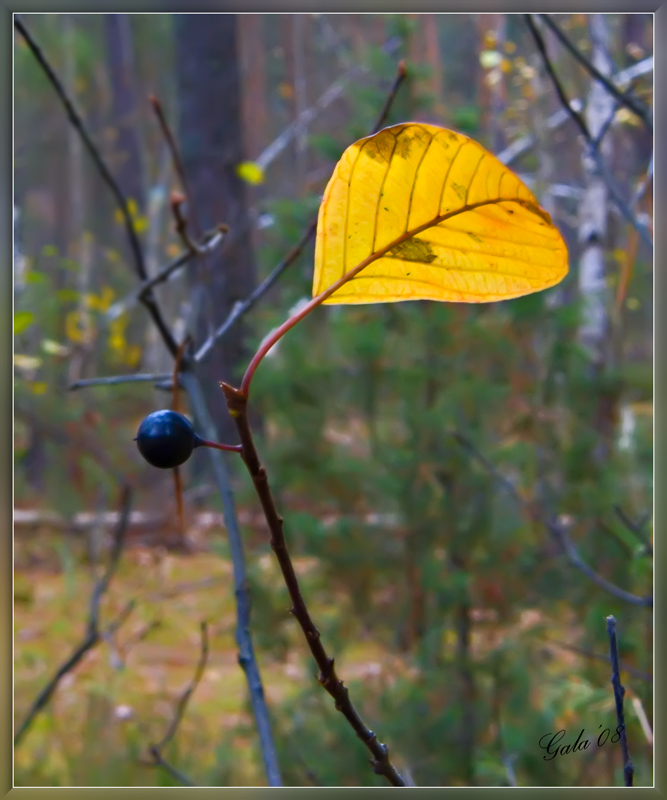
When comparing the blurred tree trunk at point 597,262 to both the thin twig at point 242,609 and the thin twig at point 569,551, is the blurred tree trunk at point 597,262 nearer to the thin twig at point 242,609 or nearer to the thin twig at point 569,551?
the thin twig at point 569,551

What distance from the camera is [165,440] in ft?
0.95

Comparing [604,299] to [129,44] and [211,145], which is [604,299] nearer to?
[211,145]

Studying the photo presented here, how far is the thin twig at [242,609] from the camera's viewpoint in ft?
1.63

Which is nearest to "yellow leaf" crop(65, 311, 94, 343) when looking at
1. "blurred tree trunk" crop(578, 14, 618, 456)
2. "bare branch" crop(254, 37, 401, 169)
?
"bare branch" crop(254, 37, 401, 169)

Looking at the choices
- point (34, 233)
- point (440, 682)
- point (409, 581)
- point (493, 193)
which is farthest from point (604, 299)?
point (34, 233)

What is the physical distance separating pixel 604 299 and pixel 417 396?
890mm

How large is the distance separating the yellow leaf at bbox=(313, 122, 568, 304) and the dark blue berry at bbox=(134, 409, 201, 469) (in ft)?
0.27

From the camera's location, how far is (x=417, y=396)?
1.92 metres

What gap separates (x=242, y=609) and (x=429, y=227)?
0.37 meters

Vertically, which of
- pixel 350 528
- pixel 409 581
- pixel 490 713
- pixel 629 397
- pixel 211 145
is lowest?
pixel 490 713

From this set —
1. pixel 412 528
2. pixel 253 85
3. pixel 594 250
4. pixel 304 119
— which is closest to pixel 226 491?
pixel 412 528

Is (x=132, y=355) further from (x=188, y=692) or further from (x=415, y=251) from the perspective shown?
(x=415, y=251)

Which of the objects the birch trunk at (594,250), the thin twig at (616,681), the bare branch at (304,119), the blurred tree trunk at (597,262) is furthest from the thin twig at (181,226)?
the bare branch at (304,119)

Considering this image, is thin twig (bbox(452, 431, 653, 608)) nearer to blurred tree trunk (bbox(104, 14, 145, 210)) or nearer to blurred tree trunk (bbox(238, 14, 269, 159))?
blurred tree trunk (bbox(238, 14, 269, 159))
